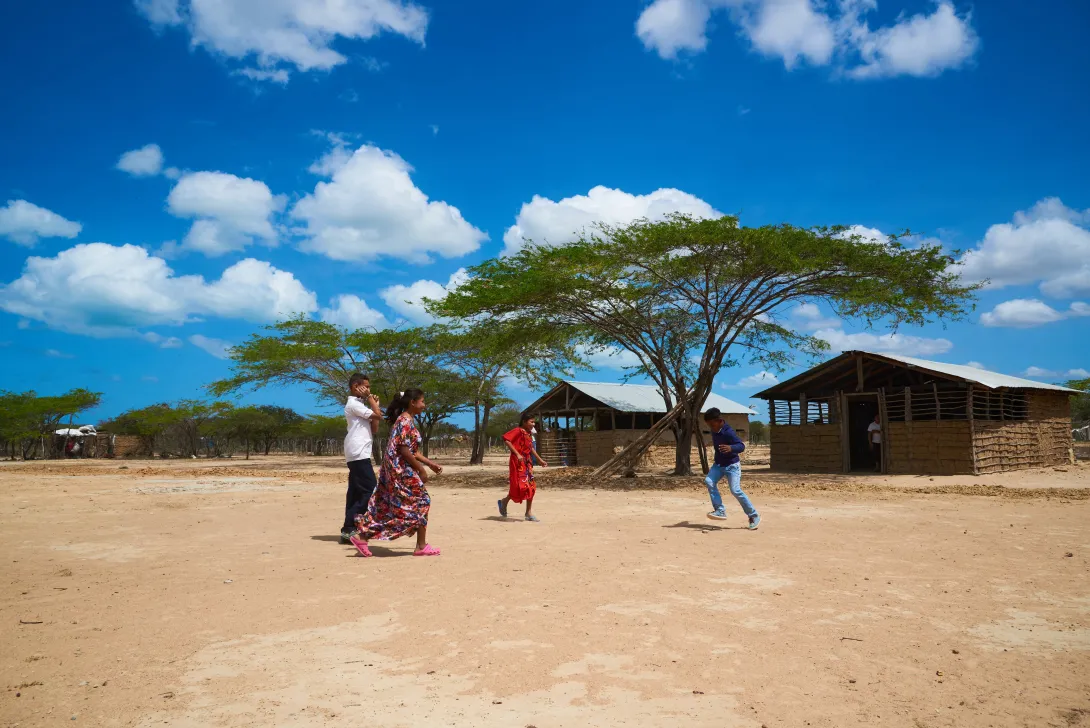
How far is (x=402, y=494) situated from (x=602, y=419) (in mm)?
26300

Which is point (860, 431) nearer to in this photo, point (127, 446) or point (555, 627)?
point (555, 627)

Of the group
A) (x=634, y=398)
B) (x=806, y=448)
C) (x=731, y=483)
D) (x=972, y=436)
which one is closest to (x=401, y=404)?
(x=731, y=483)

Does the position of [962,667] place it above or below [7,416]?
below

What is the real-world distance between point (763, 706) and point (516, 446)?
22.5ft

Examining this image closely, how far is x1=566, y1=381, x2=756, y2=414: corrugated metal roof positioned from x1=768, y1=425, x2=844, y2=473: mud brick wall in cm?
493

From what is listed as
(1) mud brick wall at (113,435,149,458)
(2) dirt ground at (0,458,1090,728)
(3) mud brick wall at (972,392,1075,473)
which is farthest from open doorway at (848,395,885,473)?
(1) mud brick wall at (113,435,149,458)

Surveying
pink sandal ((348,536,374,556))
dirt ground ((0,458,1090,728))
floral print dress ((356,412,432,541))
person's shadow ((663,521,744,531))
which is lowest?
dirt ground ((0,458,1090,728))

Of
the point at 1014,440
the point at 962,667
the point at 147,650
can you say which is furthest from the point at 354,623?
the point at 1014,440

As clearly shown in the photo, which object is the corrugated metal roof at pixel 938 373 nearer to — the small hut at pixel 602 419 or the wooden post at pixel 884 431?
the wooden post at pixel 884 431

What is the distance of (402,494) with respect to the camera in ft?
23.4

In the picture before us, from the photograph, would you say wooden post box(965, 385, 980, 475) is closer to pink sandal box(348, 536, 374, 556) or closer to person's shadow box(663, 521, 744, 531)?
person's shadow box(663, 521, 744, 531)

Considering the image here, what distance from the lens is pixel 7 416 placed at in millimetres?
39375

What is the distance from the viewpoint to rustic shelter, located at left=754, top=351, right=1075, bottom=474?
19.4 m

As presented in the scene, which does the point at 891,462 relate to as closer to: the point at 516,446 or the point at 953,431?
the point at 953,431
